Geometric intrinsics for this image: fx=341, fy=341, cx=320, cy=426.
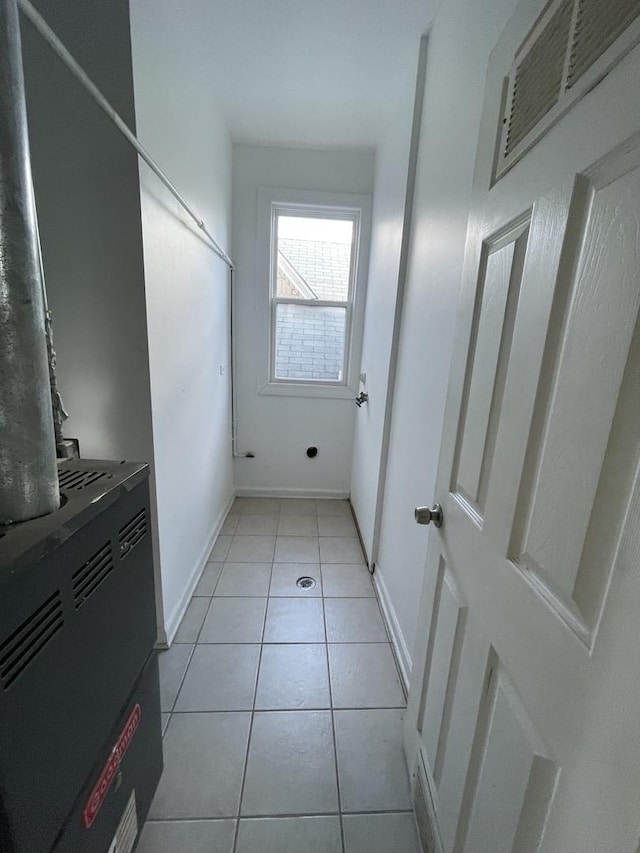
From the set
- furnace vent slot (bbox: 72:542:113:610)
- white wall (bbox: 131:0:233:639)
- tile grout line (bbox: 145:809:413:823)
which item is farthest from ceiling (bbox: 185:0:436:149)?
tile grout line (bbox: 145:809:413:823)

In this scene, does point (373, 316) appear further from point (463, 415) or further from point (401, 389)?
point (463, 415)

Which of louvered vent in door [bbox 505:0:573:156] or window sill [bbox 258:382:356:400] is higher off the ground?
louvered vent in door [bbox 505:0:573:156]

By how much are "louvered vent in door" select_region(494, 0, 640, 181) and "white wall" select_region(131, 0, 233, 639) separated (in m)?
1.15

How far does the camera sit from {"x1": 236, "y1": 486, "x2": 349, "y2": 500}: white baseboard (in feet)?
10.3

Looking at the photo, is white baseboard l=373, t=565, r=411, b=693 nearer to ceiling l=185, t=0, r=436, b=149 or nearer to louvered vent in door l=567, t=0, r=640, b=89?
louvered vent in door l=567, t=0, r=640, b=89

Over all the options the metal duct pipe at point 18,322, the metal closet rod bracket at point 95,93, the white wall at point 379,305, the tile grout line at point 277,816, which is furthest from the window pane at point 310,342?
the tile grout line at point 277,816

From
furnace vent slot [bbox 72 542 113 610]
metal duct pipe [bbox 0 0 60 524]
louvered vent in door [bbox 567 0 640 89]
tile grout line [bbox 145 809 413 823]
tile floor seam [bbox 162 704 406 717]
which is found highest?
louvered vent in door [bbox 567 0 640 89]

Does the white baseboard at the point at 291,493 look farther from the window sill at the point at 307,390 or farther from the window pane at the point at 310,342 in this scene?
the window pane at the point at 310,342

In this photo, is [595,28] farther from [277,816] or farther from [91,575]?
[277,816]

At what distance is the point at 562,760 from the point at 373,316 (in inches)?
91.6

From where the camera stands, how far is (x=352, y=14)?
147 cm

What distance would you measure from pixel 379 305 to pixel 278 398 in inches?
46.8

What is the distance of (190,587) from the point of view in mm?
1870

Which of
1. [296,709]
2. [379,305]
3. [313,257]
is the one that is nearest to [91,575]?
[296,709]
